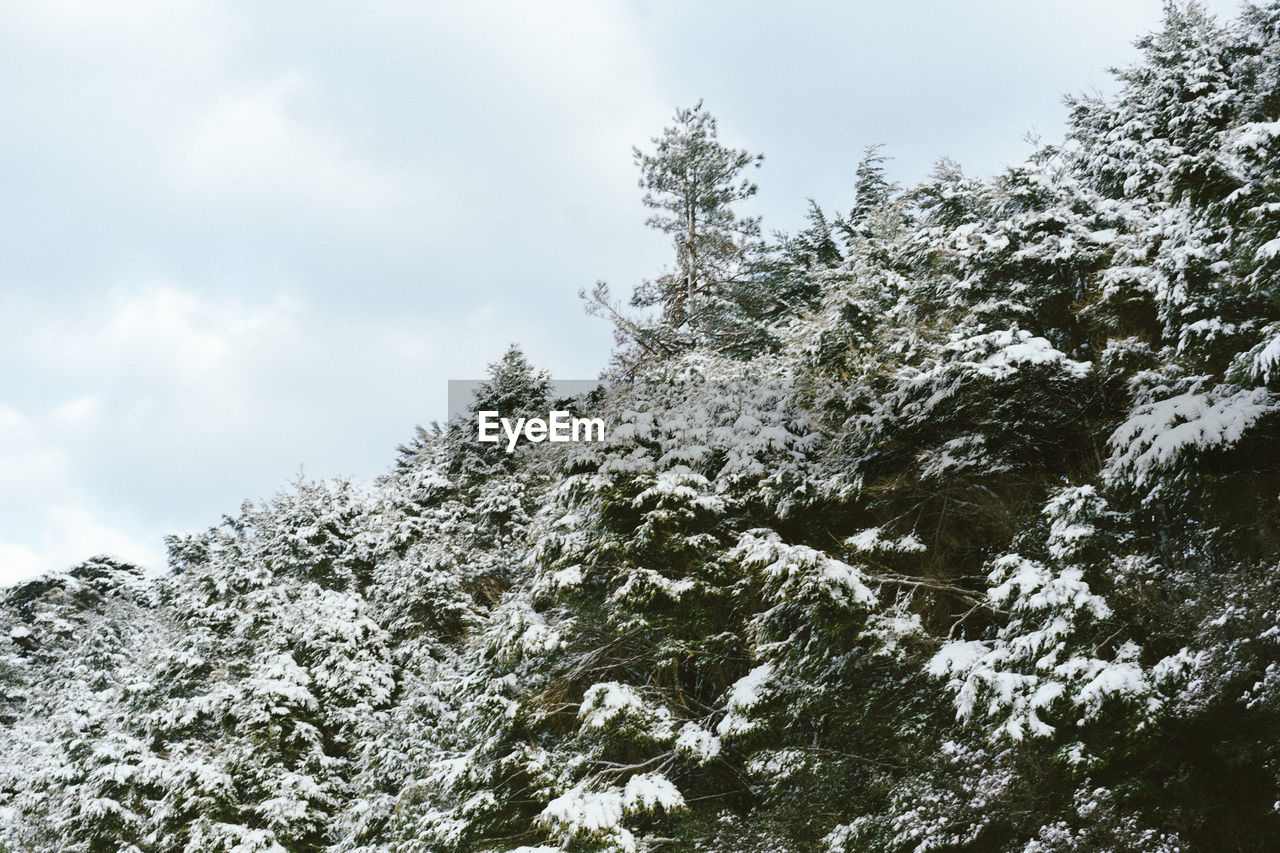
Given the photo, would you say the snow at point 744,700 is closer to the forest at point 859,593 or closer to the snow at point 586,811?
Answer: the forest at point 859,593

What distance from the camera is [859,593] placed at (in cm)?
901

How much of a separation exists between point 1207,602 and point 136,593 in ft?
122

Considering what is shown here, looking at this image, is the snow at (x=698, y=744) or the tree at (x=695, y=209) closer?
the snow at (x=698, y=744)

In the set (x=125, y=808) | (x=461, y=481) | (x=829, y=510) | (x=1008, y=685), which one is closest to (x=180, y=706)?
(x=125, y=808)

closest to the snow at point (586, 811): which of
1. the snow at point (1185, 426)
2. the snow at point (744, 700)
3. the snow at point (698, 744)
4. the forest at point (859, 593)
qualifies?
the forest at point (859, 593)

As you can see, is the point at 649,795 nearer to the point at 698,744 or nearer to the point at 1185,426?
the point at 698,744

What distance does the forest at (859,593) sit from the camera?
6.70m

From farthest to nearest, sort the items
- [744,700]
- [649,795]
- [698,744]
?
[698,744] < [744,700] < [649,795]

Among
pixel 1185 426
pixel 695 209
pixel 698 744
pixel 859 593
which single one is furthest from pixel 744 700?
pixel 695 209

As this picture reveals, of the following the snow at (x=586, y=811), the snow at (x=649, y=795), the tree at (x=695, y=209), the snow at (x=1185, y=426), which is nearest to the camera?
the snow at (x=1185, y=426)

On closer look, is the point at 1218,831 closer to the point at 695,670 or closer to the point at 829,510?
the point at 829,510

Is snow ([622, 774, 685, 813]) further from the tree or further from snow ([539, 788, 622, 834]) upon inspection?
the tree

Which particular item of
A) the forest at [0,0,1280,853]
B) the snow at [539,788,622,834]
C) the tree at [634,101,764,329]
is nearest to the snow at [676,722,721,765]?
the forest at [0,0,1280,853]

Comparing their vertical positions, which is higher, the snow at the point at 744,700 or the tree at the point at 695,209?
the tree at the point at 695,209
